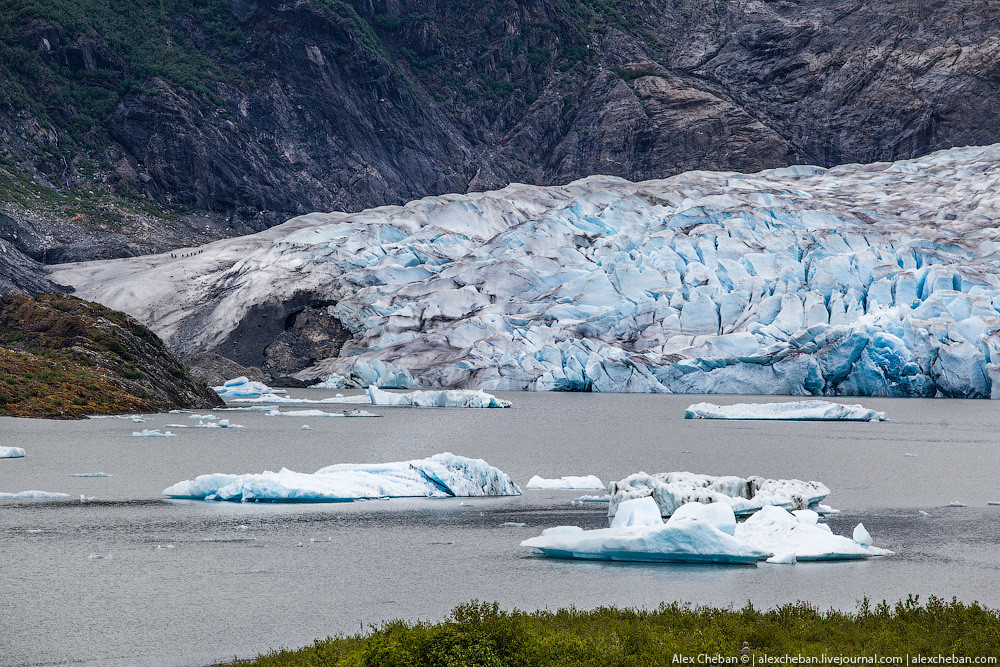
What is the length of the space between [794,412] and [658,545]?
2533cm

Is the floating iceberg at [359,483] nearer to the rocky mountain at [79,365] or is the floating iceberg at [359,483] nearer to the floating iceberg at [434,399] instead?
the rocky mountain at [79,365]

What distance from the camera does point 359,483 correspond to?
55.3ft

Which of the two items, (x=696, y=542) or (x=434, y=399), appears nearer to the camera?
(x=696, y=542)

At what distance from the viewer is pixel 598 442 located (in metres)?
27.5

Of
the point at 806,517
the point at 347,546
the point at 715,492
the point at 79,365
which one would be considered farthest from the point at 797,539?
the point at 79,365

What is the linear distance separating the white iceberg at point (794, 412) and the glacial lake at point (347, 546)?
8.07 metres

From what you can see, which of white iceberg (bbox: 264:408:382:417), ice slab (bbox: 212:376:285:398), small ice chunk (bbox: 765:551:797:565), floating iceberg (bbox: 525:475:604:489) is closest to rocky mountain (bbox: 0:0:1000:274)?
ice slab (bbox: 212:376:285:398)

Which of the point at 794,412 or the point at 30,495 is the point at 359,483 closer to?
the point at 30,495

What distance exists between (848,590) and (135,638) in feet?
21.9

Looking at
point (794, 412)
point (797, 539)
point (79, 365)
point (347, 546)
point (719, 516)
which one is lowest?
point (347, 546)

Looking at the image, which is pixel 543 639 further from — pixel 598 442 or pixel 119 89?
pixel 119 89

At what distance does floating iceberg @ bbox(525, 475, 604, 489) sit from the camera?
1864 cm

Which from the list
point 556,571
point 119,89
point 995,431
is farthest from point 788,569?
point 119,89

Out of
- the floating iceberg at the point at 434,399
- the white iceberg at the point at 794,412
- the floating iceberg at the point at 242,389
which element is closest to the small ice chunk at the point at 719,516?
the white iceberg at the point at 794,412
